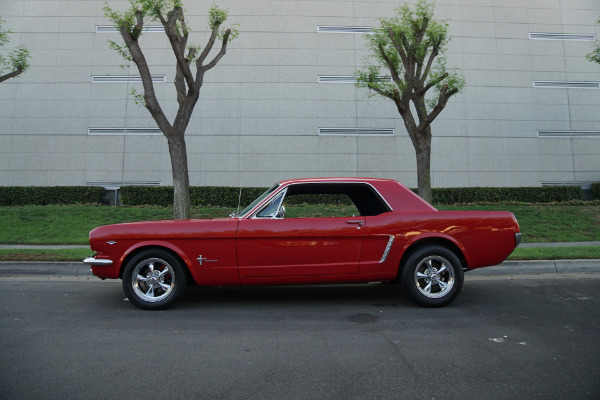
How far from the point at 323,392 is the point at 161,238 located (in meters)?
2.86

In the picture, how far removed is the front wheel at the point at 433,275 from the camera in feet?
15.4

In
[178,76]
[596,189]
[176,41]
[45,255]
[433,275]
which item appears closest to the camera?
[433,275]

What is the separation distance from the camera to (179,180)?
962 cm

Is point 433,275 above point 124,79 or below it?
below


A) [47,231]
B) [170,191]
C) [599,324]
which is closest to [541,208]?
[599,324]

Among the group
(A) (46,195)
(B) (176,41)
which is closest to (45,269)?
(B) (176,41)

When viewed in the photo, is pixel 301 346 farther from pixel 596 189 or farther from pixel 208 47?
pixel 596 189

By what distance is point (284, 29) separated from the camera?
17.8m

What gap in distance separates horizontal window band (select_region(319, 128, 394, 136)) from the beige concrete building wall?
22cm

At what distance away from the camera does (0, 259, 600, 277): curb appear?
696cm

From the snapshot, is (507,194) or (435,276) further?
(507,194)

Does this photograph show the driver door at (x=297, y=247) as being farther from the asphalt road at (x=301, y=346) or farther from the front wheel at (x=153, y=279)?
the front wheel at (x=153, y=279)

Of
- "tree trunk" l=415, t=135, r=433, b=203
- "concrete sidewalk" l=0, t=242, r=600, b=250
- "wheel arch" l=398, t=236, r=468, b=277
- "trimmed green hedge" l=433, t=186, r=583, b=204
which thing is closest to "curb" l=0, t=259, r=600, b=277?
"concrete sidewalk" l=0, t=242, r=600, b=250

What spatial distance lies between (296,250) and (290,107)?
45.0ft
